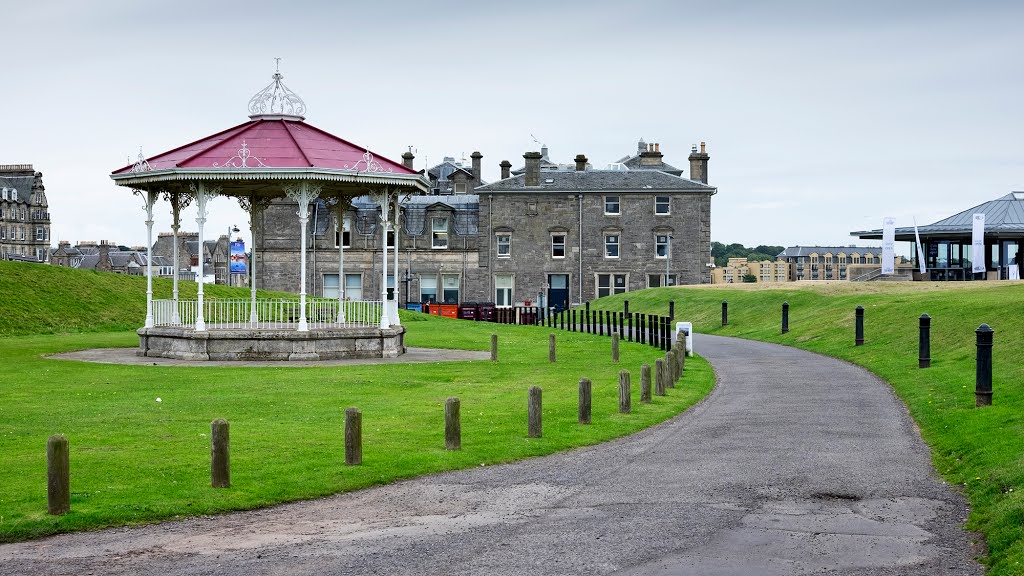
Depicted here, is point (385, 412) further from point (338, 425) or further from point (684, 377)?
point (684, 377)

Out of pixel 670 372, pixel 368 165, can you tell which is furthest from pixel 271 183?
pixel 670 372

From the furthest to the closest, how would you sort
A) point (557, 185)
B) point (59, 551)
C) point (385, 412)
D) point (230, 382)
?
1. point (557, 185)
2. point (230, 382)
3. point (385, 412)
4. point (59, 551)

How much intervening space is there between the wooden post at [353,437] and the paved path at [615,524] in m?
0.96

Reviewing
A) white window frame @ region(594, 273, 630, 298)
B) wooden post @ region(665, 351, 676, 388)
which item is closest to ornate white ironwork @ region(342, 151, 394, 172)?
wooden post @ region(665, 351, 676, 388)

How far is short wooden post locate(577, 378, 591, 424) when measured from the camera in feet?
56.8

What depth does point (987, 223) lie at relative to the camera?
223 feet

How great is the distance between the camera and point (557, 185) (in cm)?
7594

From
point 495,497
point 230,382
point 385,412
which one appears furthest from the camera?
point 230,382

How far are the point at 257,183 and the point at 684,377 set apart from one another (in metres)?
13.8

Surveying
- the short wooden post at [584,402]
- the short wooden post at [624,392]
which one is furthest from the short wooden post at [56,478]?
the short wooden post at [624,392]

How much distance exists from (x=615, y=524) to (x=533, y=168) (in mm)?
65071

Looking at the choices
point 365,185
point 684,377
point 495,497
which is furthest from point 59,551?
point 365,185

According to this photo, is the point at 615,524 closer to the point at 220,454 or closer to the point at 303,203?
the point at 220,454

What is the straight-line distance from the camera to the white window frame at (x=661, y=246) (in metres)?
75.7
